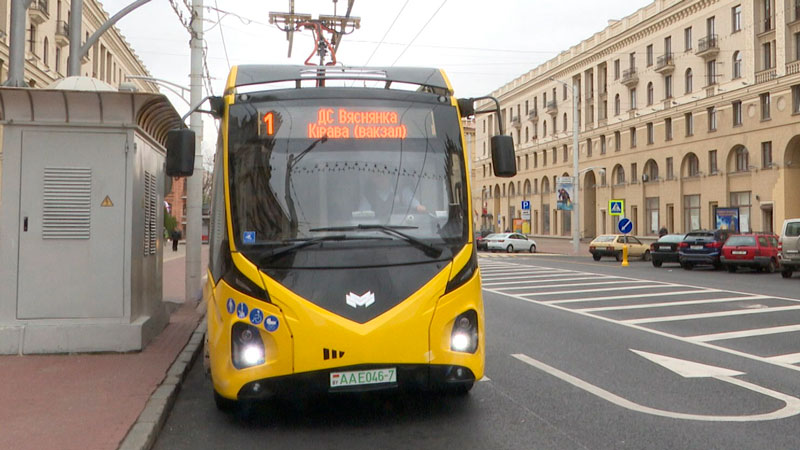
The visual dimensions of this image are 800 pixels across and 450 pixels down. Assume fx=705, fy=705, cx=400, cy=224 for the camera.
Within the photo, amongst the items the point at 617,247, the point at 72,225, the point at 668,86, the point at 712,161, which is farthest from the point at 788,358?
the point at 668,86

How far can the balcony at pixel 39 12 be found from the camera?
3631 cm

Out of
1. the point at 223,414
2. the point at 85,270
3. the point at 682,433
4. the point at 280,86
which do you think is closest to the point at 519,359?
the point at 682,433

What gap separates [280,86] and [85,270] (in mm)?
3544

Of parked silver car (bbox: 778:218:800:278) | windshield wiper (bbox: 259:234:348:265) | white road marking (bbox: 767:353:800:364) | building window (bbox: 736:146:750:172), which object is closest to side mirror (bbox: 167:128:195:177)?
windshield wiper (bbox: 259:234:348:265)

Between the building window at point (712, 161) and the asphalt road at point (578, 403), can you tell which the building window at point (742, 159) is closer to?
the building window at point (712, 161)

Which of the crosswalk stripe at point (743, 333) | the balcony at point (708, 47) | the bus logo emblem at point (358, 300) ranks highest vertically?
the balcony at point (708, 47)

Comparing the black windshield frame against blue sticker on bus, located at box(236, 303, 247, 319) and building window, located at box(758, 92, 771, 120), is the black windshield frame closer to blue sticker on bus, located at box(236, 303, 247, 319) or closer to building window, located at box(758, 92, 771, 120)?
blue sticker on bus, located at box(236, 303, 247, 319)

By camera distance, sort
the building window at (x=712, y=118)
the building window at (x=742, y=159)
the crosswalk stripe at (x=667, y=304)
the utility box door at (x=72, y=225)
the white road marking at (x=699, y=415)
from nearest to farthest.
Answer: the white road marking at (x=699, y=415), the utility box door at (x=72, y=225), the crosswalk stripe at (x=667, y=304), the building window at (x=742, y=159), the building window at (x=712, y=118)

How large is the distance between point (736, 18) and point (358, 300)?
47524 millimetres

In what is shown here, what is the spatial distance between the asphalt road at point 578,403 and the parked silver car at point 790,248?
12225 millimetres

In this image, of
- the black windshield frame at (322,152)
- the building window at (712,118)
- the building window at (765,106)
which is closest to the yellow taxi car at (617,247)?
the building window at (765,106)

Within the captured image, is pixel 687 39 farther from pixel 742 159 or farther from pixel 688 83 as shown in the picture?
pixel 742 159

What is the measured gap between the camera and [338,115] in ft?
19.2

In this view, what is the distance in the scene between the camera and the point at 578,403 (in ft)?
19.7
